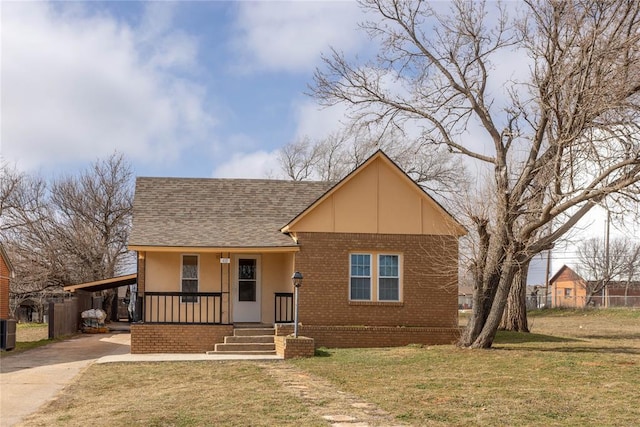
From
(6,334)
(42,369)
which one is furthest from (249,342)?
(6,334)

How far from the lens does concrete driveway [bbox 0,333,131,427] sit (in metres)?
12.9

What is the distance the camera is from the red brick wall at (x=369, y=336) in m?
21.6

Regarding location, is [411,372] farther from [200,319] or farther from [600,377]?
[200,319]

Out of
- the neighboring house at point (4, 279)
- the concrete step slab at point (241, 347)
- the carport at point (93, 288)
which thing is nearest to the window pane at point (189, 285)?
the concrete step slab at point (241, 347)

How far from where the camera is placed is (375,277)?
22.8m

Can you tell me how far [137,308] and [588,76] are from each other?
13.3m

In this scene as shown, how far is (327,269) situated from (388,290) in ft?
6.36

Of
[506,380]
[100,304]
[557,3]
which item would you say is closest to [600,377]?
[506,380]

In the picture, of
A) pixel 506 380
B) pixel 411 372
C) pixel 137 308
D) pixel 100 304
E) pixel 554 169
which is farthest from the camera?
pixel 100 304

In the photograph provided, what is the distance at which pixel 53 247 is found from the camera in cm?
4128

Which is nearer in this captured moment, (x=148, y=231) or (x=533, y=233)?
(x=533, y=233)

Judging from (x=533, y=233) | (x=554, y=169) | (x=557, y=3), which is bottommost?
(x=533, y=233)

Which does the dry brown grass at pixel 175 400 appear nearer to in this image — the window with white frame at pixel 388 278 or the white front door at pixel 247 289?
the white front door at pixel 247 289

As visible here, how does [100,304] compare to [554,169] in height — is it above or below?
below
